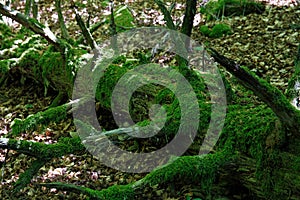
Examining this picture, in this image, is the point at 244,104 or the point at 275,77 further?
the point at 275,77

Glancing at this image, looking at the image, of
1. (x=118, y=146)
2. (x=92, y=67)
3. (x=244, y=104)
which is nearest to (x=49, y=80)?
(x=92, y=67)

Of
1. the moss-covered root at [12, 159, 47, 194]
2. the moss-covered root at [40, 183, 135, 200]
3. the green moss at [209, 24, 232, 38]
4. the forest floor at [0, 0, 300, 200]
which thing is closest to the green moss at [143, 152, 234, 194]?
the moss-covered root at [40, 183, 135, 200]

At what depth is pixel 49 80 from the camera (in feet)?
17.6

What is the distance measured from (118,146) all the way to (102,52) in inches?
54.1

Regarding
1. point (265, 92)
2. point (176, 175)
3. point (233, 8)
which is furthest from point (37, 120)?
point (233, 8)

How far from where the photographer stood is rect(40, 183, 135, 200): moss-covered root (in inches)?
102

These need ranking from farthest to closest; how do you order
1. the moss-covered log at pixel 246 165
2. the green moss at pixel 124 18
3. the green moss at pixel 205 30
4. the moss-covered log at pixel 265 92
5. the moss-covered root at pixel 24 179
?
1. the green moss at pixel 124 18
2. the green moss at pixel 205 30
3. the moss-covered root at pixel 24 179
4. the moss-covered log at pixel 246 165
5. the moss-covered log at pixel 265 92

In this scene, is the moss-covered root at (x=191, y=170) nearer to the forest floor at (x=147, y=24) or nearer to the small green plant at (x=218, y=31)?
the forest floor at (x=147, y=24)

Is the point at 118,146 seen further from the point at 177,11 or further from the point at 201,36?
the point at 177,11

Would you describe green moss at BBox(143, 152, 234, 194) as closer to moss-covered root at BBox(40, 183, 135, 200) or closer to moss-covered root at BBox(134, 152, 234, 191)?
moss-covered root at BBox(134, 152, 234, 191)

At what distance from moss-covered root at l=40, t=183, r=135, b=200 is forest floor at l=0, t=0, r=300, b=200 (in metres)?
0.54

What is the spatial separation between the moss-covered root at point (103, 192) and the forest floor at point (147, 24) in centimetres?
54

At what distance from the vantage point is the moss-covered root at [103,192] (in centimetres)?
258

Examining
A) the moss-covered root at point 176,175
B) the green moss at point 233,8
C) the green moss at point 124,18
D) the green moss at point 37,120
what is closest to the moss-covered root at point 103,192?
the moss-covered root at point 176,175
